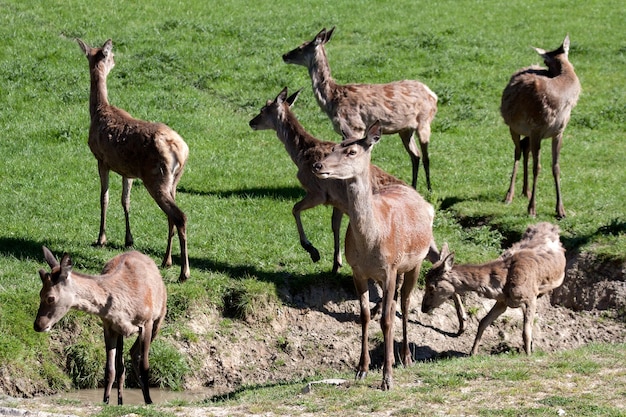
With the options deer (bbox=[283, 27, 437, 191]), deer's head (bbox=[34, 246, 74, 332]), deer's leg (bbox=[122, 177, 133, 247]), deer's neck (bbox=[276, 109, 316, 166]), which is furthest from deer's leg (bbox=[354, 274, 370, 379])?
deer (bbox=[283, 27, 437, 191])

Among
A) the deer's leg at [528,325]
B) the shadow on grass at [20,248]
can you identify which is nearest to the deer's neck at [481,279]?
the deer's leg at [528,325]

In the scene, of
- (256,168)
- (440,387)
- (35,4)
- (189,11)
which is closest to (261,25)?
(189,11)

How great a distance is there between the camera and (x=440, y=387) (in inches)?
373

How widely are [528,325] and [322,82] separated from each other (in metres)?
5.95

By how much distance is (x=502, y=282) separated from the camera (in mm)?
12219

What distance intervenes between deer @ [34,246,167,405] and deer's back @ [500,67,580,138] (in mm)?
7057

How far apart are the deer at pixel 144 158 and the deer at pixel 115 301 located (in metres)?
2.08

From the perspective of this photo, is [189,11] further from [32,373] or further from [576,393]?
[576,393]

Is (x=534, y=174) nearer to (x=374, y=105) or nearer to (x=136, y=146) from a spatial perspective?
(x=374, y=105)

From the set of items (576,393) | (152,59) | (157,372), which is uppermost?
(152,59)

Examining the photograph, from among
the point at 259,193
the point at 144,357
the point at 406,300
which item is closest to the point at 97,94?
the point at 259,193

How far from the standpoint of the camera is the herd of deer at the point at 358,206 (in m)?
9.70

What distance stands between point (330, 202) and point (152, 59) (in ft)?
33.9

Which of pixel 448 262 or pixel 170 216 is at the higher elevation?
pixel 170 216
